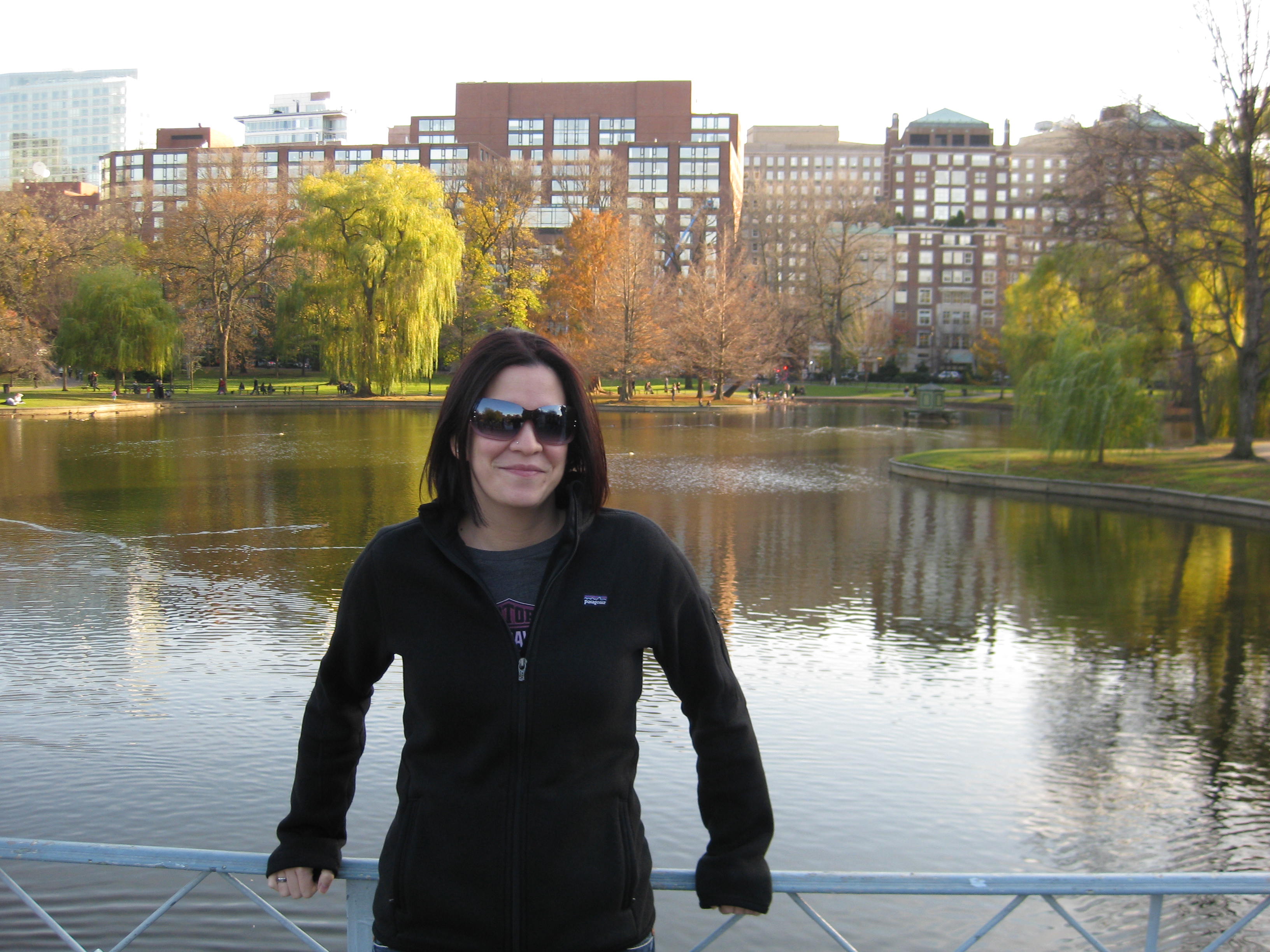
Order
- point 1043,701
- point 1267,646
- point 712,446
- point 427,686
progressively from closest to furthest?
point 427,686, point 1043,701, point 1267,646, point 712,446

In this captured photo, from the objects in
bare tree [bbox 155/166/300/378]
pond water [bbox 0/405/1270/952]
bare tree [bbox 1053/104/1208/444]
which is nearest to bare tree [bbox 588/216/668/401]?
bare tree [bbox 155/166/300/378]

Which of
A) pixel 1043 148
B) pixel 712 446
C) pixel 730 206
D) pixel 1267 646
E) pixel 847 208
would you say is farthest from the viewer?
pixel 1043 148

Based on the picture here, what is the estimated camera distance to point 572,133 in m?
117

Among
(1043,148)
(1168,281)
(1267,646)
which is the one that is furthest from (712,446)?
(1043,148)

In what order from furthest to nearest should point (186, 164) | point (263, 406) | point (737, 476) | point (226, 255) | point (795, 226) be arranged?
point (186, 164) → point (795, 226) → point (226, 255) → point (263, 406) → point (737, 476)

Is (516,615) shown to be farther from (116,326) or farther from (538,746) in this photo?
(116,326)

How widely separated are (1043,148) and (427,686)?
527 feet

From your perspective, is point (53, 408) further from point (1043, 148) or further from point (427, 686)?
point (1043, 148)

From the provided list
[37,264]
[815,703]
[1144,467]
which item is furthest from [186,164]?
[815,703]

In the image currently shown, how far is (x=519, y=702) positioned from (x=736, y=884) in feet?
2.05

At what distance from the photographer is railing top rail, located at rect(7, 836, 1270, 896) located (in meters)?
2.53

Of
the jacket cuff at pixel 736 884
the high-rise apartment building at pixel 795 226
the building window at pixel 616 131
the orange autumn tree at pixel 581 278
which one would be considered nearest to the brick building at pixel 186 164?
the building window at pixel 616 131

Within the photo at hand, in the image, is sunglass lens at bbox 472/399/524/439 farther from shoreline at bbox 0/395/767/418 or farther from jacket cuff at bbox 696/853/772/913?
shoreline at bbox 0/395/767/418

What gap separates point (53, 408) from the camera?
147ft
